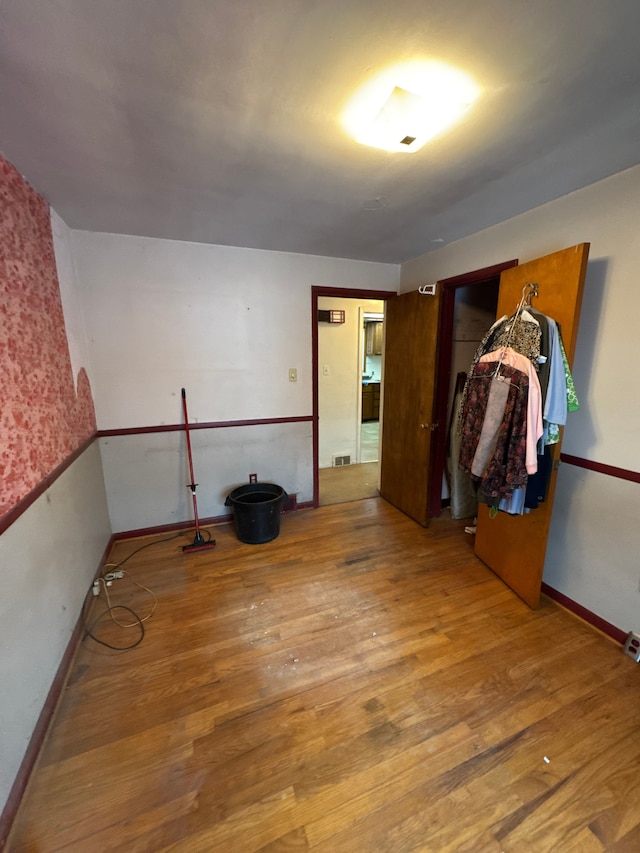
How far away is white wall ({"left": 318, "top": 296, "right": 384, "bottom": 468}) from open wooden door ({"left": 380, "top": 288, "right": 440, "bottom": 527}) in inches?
37.1

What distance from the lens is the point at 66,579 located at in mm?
1662

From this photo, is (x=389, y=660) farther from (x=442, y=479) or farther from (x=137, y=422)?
(x=137, y=422)

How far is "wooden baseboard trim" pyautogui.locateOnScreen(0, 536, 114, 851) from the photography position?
1034 millimetres

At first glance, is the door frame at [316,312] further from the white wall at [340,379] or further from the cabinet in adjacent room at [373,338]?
the cabinet in adjacent room at [373,338]

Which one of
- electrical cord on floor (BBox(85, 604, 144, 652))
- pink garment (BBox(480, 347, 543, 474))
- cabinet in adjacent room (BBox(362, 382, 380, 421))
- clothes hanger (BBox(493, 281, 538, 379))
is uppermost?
clothes hanger (BBox(493, 281, 538, 379))

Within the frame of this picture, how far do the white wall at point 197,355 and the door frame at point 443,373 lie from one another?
0.75 m

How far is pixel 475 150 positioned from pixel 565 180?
24.8 inches

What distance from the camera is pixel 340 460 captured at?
4414mm

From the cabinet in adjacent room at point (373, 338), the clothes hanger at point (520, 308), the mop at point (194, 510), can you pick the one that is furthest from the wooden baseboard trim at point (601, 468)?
the cabinet in adjacent room at point (373, 338)

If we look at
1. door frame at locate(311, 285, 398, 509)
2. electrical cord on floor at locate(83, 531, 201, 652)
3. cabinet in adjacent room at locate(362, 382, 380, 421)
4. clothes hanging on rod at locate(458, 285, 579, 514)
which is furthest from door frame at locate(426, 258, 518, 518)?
cabinet in adjacent room at locate(362, 382, 380, 421)

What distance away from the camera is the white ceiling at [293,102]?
2.77 ft

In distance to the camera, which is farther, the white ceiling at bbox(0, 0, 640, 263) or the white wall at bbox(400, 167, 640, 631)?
the white wall at bbox(400, 167, 640, 631)

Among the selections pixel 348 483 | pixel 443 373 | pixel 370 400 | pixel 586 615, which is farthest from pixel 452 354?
pixel 370 400

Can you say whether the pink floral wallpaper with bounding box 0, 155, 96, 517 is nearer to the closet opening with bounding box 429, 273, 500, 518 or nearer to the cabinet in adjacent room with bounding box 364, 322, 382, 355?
the closet opening with bounding box 429, 273, 500, 518
